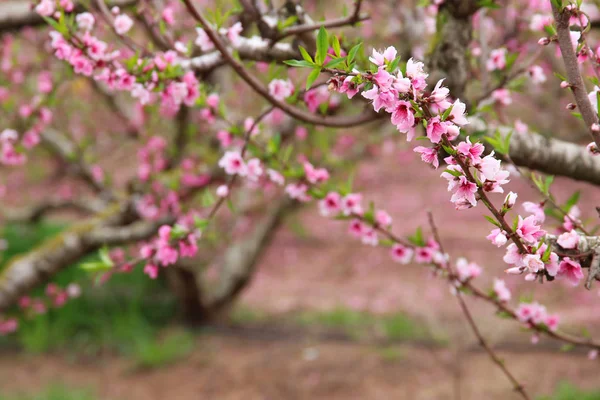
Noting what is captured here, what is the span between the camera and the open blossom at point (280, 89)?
70.7 inches

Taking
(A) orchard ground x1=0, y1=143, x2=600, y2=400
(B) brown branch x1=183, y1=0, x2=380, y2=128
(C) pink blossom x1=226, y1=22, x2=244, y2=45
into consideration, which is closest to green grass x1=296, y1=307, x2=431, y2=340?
(A) orchard ground x1=0, y1=143, x2=600, y2=400

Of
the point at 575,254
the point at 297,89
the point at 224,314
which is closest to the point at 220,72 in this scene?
the point at 224,314

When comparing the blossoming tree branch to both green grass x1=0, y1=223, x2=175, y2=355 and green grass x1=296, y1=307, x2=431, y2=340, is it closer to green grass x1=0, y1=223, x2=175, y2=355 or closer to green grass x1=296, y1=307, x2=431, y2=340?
green grass x1=0, y1=223, x2=175, y2=355

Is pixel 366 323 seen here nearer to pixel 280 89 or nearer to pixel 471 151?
pixel 280 89

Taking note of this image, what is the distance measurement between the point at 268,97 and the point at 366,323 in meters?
3.80

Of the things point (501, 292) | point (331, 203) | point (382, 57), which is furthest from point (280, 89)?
point (501, 292)

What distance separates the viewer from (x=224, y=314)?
17.7 ft

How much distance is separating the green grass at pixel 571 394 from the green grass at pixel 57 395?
329cm

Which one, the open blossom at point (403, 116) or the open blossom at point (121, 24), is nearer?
the open blossom at point (403, 116)

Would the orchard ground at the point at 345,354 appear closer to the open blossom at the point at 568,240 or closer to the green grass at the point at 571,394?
the green grass at the point at 571,394

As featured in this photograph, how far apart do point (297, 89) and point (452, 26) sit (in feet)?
1.92

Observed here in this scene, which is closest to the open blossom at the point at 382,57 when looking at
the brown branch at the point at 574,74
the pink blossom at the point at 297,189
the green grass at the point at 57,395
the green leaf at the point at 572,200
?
the brown branch at the point at 574,74

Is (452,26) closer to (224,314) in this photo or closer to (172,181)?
(172,181)

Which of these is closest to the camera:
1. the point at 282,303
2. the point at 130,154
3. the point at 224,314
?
the point at 224,314
